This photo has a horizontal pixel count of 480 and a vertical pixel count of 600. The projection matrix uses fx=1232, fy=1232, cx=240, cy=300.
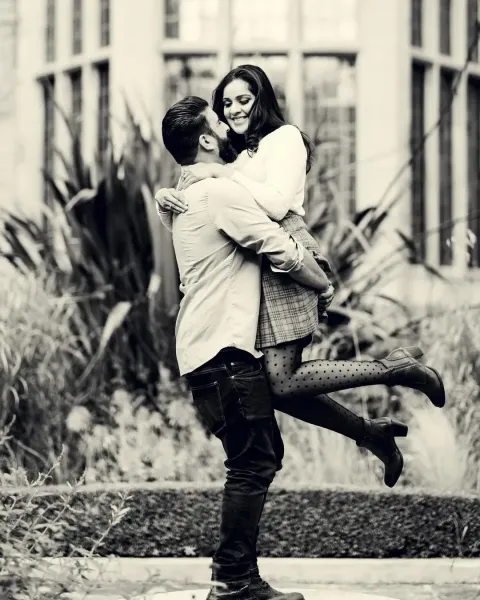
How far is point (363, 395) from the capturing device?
731 centimetres

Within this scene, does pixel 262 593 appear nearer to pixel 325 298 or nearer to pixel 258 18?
pixel 325 298

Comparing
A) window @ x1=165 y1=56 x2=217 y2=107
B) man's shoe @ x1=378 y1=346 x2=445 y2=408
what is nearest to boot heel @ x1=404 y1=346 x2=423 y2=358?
man's shoe @ x1=378 y1=346 x2=445 y2=408

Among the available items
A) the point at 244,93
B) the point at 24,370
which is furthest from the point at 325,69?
the point at 244,93

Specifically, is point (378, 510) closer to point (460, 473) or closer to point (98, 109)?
point (460, 473)

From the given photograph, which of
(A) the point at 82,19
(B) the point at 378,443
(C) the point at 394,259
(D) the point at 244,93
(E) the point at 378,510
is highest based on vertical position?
(A) the point at 82,19

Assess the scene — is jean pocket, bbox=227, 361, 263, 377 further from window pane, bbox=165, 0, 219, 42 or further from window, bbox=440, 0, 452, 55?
window, bbox=440, 0, 452, 55

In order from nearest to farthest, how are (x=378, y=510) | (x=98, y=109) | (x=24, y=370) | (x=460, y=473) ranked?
1. (x=378, y=510)
2. (x=460, y=473)
3. (x=24, y=370)
4. (x=98, y=109)

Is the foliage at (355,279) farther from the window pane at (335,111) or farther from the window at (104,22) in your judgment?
the window at (104,22)

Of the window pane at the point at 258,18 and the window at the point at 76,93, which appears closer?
the window pane at the point at 258,18

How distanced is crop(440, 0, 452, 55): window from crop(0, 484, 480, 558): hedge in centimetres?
510

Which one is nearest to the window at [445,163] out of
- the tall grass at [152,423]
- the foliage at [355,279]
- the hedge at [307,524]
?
the foliage at [355,279]

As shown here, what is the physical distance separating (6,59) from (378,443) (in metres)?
6.95

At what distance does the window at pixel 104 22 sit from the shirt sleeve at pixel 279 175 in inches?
228

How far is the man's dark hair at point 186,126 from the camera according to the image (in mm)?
4180
